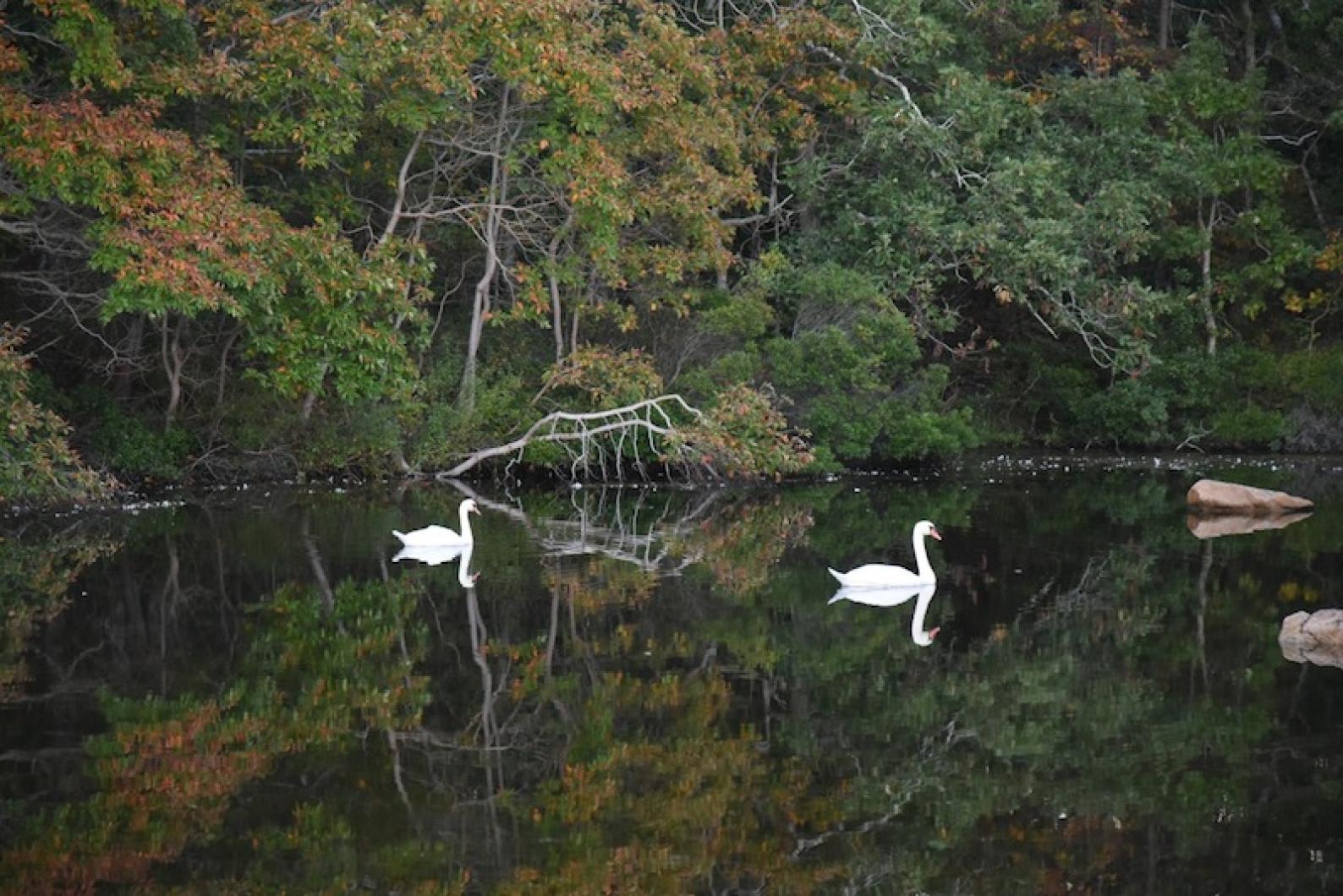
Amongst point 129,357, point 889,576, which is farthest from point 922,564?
point 129,357

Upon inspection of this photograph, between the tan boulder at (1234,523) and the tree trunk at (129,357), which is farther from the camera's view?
the tree trunk at (129,357)

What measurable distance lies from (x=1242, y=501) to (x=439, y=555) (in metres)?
9.35

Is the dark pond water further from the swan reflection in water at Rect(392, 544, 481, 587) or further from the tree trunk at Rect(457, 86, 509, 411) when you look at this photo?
the tree trunk at Rect(457, 86, 509, 411)

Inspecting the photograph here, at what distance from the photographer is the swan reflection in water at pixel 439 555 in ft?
57.9

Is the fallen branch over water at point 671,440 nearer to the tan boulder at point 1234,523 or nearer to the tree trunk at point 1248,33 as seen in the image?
the tan boulder at point 1234,523

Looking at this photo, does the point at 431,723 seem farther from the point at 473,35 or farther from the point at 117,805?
the point at 473,35

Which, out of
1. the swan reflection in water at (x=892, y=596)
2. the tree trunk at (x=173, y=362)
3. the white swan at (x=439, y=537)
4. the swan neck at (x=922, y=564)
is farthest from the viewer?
the tree trunk at (x=173, y=362)

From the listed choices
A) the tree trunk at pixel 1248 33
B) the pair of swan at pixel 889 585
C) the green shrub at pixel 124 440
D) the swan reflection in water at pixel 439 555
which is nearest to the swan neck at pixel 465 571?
the swan reflection in water at pixel 439 555

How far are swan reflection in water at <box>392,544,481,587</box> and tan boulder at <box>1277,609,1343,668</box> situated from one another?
7.10 metres

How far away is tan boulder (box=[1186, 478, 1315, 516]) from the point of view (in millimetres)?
21344

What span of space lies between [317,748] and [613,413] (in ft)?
44.8

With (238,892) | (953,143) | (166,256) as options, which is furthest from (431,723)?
(953,143)

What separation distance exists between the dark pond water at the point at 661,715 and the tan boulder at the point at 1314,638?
20 cm

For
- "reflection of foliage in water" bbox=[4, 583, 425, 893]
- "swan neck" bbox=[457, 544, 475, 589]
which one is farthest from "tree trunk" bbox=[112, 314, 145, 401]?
"reflection of foliage in water" bbox=[4, 583, 425, 893]
